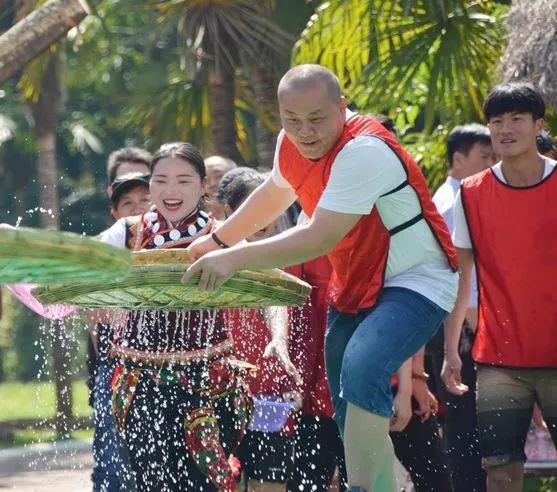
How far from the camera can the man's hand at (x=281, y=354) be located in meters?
6.21

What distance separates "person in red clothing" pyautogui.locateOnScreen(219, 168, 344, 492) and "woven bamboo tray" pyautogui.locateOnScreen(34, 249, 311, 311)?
3.88 ft

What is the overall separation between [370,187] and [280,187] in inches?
26.2

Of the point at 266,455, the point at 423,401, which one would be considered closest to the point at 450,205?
the point at 423,401

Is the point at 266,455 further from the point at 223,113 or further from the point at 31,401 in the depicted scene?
the point at 31,401

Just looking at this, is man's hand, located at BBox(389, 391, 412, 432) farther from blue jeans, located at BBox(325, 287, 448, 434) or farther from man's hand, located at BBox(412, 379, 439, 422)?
blue jeans, located at BBox(325, 287, 448, 434)

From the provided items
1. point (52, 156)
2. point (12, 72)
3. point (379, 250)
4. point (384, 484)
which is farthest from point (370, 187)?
point (52, 156)

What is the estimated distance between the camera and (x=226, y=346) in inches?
226

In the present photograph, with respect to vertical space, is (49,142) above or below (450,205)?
above

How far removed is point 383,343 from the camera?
15.9 feet

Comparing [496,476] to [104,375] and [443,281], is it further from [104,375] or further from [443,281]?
[104,375]

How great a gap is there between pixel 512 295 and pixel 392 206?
1.31 m

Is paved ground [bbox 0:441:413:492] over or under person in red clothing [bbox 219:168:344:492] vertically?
under

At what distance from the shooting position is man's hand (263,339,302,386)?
20.4ft

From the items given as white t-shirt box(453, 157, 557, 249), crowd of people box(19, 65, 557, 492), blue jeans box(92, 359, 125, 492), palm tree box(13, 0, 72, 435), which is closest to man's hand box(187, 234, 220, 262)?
crowd of people box(19, 65, 557, 492)
